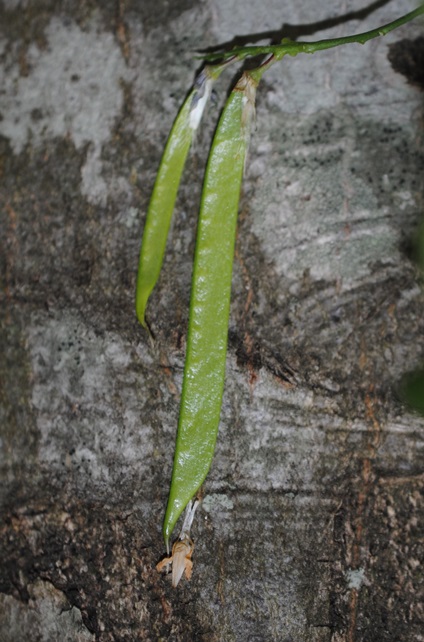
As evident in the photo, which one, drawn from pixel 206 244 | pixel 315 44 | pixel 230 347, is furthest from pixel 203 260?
pixel 315 44

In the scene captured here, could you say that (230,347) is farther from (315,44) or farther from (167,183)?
→ (315,44)

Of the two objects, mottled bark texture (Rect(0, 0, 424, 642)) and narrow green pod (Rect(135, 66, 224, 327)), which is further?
narrow green pod (Rect(135, 66, 224, 327))

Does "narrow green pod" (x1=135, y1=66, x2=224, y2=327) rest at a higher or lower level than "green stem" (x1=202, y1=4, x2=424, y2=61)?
lower

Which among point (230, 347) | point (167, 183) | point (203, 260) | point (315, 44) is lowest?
point (230, 347)

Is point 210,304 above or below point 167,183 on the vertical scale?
below

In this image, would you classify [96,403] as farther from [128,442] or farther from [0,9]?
[0,9]

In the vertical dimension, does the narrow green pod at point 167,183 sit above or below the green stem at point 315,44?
below
